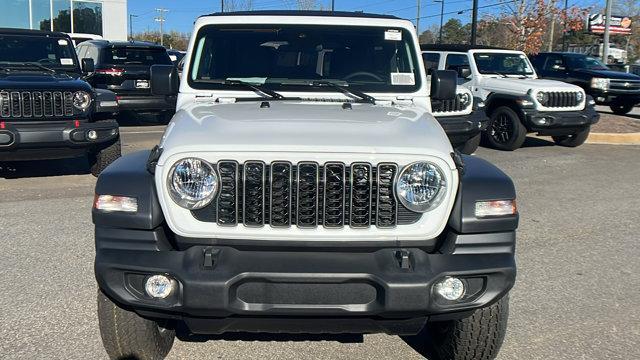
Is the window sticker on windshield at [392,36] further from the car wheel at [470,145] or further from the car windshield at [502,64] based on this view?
the car windshield at [502,64]

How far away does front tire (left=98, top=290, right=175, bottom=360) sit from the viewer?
3031 millimetres

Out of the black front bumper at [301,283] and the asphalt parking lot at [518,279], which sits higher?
the black front bumper at [301,283]

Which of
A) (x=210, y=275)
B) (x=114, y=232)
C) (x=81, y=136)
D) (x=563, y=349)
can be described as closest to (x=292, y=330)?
(x=210, y=275)

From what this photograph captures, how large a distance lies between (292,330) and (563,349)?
1.73m

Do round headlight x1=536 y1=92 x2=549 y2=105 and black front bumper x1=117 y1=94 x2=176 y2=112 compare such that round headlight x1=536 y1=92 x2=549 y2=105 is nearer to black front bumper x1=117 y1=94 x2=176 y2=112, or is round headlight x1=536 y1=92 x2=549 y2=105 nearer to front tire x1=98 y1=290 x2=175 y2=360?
black front bumper x1=117 y1=94 x2=176 y2=112

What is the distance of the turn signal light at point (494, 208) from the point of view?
2859 millimetres

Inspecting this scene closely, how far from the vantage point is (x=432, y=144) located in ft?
9.52

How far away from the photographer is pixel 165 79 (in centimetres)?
424

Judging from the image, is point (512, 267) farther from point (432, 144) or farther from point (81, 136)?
point (81, 136)

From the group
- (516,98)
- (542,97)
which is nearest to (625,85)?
(542,97)

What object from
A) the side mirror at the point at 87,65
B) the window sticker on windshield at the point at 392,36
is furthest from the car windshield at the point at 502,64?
the window sticker on windshield at the point at 392,36

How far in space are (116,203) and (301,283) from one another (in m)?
0.94

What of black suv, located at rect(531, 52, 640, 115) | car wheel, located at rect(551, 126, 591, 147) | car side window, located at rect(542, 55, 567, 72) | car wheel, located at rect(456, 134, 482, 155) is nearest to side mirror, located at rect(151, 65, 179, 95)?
car wheel, located at rect(456, 134, 482, 155)

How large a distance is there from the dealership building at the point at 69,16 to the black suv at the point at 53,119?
21501 mm
